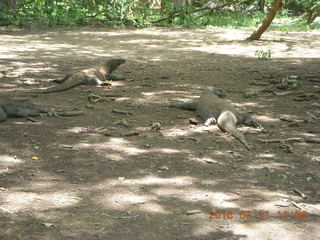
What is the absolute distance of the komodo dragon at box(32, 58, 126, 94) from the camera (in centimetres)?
707

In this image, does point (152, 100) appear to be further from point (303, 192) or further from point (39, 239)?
point (39, 239)

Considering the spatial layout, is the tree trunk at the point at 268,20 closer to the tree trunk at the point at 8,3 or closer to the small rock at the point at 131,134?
the small rock at the point at 131,134

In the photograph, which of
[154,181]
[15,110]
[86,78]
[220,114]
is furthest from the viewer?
[86,78]

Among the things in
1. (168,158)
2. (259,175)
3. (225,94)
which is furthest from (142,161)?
(225,94)

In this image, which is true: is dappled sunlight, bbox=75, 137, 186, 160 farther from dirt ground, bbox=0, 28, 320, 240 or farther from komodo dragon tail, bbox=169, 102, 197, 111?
komodo dragon tail, bbox=169, 102, 197, 111

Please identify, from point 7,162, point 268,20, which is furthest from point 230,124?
point 268,20

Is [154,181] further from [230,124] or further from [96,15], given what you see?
[96,15]

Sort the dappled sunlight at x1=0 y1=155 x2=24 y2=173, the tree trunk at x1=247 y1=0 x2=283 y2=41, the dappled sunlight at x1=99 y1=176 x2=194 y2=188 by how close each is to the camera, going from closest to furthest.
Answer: the dappled sunlight at x1=99 y1=176 x2=194 y2=188 → the dappled sunlight at x1=0 y1=155 x2=24 y2=173 → the tree trunk at x1=247 y1=0 x2=283 y2=41

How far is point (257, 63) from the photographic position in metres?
9.86

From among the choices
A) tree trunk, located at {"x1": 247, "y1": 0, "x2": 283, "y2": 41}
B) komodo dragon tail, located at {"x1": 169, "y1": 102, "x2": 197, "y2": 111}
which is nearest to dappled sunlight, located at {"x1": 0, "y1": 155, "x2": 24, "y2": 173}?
komodo dragon tail, located at {"x1": 169, "y1": 102, "x2": 197, "y2": 111}

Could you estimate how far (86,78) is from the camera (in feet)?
24.8

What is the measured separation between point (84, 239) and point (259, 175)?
1936 mm

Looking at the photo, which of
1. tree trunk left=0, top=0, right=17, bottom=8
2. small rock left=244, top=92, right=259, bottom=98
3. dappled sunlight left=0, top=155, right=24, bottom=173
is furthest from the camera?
tree trunk left=0, top=0, right=17, bottom=8
